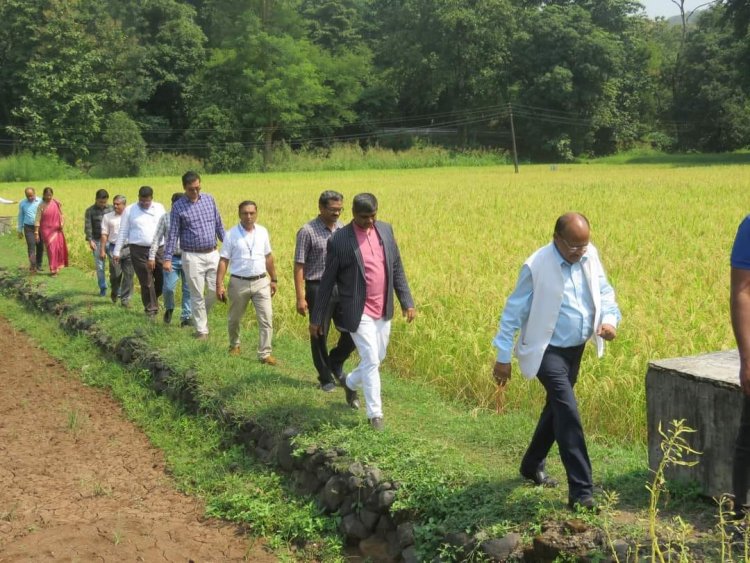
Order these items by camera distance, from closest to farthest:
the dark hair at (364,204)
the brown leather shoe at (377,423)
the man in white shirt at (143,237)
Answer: the dark hair at (364,204) → the brown leather shoe at (377,423) → the man in white shirt at (143,237)

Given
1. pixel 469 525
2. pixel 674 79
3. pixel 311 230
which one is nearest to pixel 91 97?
pixel 674 79

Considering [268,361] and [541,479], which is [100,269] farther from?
[541,479]

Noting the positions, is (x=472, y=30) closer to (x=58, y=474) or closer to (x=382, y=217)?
(x=382, y=217)

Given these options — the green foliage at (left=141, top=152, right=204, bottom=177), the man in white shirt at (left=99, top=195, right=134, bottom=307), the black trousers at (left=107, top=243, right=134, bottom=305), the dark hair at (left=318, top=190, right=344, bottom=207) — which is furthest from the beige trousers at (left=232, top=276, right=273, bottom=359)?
the green foliage at (left=141, top=152, right=204, bottom=177)

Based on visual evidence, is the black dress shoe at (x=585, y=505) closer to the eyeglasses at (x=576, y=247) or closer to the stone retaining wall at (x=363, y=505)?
the stone retaining wall at (x=363, y=505)

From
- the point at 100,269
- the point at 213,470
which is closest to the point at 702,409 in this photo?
the point at 213,470

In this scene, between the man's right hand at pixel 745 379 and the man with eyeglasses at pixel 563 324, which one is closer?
the man's right hand at pixel 745 379

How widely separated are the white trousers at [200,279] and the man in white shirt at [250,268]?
79 centimetres

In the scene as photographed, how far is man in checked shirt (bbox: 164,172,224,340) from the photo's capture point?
8.76m

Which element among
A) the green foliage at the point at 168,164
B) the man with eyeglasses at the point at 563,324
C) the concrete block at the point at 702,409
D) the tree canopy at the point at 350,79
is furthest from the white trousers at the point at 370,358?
the tree canopy at the point at 350,79

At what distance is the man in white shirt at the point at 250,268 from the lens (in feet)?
25.8

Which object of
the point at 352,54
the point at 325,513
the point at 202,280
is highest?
the point at 352,54

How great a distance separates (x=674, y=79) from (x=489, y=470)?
6131cm

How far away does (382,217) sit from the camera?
18.8 metres
